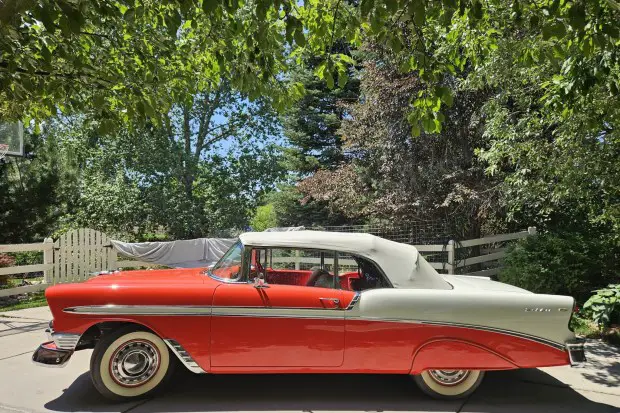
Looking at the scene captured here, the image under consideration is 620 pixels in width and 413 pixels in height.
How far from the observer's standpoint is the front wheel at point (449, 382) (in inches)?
161

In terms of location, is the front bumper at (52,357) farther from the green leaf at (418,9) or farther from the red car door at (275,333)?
the green leaf at (418,9)

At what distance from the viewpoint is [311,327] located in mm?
3941

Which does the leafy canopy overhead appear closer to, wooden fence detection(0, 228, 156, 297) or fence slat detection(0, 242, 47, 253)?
fence slat detection(0, 242, 47, 253)

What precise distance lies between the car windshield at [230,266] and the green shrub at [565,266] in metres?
6.01

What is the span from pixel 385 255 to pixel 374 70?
Answer: 10118mm

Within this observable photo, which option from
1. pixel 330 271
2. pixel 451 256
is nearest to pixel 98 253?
pixel 451 256

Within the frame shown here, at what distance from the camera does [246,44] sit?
5234mm

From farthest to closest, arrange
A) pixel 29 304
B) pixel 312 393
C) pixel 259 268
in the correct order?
pixel 29 304
pixel 259 268
pixel 312 393

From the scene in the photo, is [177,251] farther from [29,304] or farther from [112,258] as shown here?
[29,304]

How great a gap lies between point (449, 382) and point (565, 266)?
5.28m

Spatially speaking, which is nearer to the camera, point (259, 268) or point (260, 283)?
point (260, 283)

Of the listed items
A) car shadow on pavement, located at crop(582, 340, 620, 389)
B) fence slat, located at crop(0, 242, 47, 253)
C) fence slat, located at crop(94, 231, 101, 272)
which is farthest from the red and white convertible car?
fence slat, located at crop(94, 231, 101, 272)

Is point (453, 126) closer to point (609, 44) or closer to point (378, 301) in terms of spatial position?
point (609, 44)

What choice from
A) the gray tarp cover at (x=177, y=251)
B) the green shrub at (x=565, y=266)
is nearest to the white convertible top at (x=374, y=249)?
the green shrub at (x=565, y=266)
